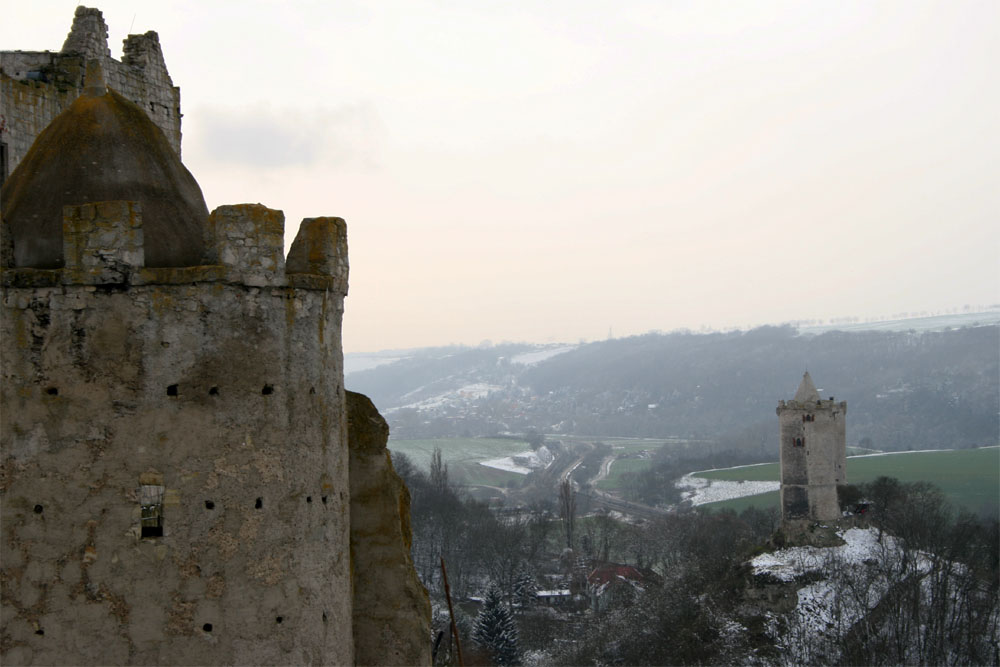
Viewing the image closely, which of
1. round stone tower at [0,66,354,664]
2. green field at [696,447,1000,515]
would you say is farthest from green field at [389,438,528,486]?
round stone tower at [0,66,354,664]

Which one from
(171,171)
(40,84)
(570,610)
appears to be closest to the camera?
(171,171)

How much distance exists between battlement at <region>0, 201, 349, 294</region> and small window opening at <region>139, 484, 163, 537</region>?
141 centimetres

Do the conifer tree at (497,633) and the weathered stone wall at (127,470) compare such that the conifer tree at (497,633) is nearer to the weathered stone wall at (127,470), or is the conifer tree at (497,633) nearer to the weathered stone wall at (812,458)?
the weathered stone wall at (812,458)

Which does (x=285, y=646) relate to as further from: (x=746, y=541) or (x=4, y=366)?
(x=746, y=541)

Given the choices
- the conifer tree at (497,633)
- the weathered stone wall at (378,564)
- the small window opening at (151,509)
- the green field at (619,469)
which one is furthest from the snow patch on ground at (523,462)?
the small window opening at (151,509)

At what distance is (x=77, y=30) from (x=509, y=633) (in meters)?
48.9

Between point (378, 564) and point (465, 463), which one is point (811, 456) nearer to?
point (378, 564)

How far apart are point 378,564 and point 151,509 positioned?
2.35 meters

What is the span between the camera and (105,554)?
253 inches

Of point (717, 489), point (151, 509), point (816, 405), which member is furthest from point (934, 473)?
point (151, 509)

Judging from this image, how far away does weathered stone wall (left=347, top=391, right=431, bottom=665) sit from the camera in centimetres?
818

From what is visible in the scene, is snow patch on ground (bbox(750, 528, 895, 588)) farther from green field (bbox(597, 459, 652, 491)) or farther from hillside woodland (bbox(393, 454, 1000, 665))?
green field (bbox(597, 459, 652, 491))

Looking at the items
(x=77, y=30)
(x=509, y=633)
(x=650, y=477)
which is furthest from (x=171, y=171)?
(x=650, y=477)

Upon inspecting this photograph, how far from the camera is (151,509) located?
6.48 metres
